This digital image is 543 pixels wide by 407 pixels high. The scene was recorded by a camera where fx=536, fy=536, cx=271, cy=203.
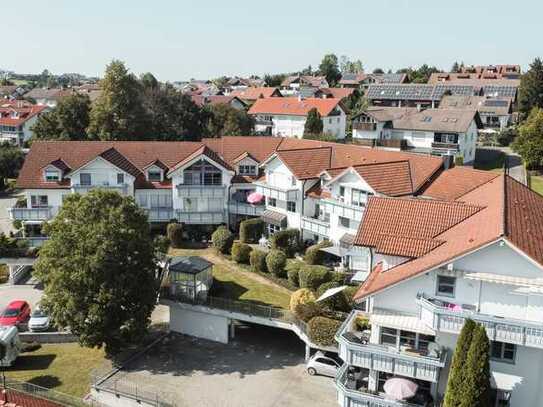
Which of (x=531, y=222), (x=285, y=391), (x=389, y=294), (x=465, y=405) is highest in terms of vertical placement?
(x=531, y=222)

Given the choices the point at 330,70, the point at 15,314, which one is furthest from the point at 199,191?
the point at 330,70

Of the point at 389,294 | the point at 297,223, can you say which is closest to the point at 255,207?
the point at 297,223

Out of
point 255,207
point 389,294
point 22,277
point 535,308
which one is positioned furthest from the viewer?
point 255,207

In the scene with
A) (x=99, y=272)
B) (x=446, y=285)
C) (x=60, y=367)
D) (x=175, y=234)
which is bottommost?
(x=60, y=367)

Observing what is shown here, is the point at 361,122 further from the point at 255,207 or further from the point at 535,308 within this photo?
the point at 535,308

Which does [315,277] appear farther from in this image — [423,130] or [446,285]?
[423,130]

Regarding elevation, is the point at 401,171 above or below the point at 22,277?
above
